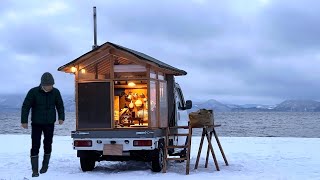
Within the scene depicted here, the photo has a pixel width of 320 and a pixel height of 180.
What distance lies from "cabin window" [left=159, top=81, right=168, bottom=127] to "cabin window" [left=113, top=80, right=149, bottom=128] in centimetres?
34

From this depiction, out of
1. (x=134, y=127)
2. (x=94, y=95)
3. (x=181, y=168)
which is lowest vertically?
(x=181, y=168)

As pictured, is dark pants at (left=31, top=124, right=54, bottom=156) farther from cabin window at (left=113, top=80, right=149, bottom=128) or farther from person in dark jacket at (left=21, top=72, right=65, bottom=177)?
cabin window at (left=113, top=80, right=149, bottom=128)

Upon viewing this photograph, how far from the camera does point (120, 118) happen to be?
1184 cm

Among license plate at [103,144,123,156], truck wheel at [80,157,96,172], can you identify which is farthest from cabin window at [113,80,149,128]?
truck wheel at [80,157,96,172]

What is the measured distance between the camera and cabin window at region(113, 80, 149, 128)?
459 inches

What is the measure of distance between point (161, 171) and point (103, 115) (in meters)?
1.67

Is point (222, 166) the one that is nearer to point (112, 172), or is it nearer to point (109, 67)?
point (112, 172)

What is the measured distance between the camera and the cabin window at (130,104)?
11664 mm

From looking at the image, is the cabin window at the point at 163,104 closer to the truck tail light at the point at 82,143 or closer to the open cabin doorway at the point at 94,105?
the open cabin doorway at the point at 94,105

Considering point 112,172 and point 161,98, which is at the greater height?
point 161,98

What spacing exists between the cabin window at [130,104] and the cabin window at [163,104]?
0.34 metres

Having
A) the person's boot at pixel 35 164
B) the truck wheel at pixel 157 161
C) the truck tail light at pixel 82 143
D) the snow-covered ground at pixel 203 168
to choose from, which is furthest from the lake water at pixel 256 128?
the person's boot at pixel 35 164

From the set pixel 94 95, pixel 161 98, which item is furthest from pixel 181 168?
pixel 94 95

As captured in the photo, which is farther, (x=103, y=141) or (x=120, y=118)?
(x=120, y=118)
